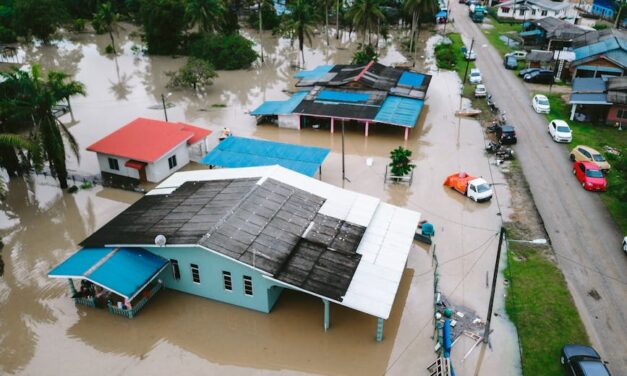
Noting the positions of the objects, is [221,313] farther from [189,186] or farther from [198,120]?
[198,120]

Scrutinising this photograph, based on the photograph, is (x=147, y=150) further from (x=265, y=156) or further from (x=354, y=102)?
(x=354, y=102)

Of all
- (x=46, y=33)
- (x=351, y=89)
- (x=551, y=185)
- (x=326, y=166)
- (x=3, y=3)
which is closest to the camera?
(x=551, y=185)

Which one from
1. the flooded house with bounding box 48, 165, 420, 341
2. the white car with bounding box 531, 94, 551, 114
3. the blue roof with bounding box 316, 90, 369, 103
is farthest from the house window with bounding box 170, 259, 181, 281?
the white car with bounding box 531, 94, 551, 114

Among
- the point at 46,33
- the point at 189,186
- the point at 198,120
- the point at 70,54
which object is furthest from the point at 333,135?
the point at 46,33

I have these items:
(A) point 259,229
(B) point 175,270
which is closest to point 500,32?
(A) point 259,229

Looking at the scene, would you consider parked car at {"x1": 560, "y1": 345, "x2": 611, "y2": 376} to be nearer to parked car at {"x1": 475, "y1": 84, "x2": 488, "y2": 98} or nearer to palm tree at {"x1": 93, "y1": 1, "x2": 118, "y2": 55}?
parked car at {"x1": 475, "y1": 84, "x2": 488, "y2": 98}

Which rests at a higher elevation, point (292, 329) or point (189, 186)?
point (189, 186)
